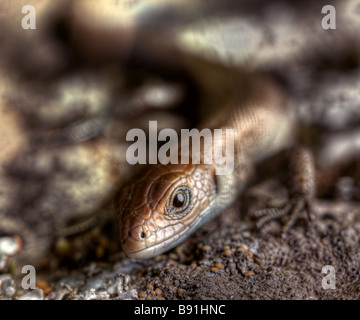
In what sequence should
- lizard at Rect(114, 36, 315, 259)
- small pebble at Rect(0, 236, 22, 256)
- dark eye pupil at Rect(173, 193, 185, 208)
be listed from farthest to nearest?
small pebble at Rect(0, 236, 22, 256) < dark eye pupil at Rect(173, 193, 185, 208) < lizard at Rect(114, 36, 315, 259)

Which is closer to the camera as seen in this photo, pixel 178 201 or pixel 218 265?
pixel 218 265

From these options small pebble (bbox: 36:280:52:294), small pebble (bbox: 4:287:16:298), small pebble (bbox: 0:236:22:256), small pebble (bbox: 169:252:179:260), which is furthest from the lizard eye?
small pebble (bbox: 0:236:22:256)

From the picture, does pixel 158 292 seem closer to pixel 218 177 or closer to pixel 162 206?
pixel 162 206

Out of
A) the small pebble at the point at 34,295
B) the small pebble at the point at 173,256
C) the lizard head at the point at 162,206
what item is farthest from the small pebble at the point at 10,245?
the small pebble at the point at 173,256

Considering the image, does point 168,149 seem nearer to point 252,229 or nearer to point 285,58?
point 252,229

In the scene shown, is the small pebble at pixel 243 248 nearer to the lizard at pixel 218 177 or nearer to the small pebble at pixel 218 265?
the small pebble at pixel 218 265

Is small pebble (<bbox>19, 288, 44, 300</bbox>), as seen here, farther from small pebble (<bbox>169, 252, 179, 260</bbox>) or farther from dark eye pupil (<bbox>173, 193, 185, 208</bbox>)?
dark eye pupil (<bbox>173, 193, 185, 208</bbox>)

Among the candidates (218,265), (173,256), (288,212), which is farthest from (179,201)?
(288,212)
